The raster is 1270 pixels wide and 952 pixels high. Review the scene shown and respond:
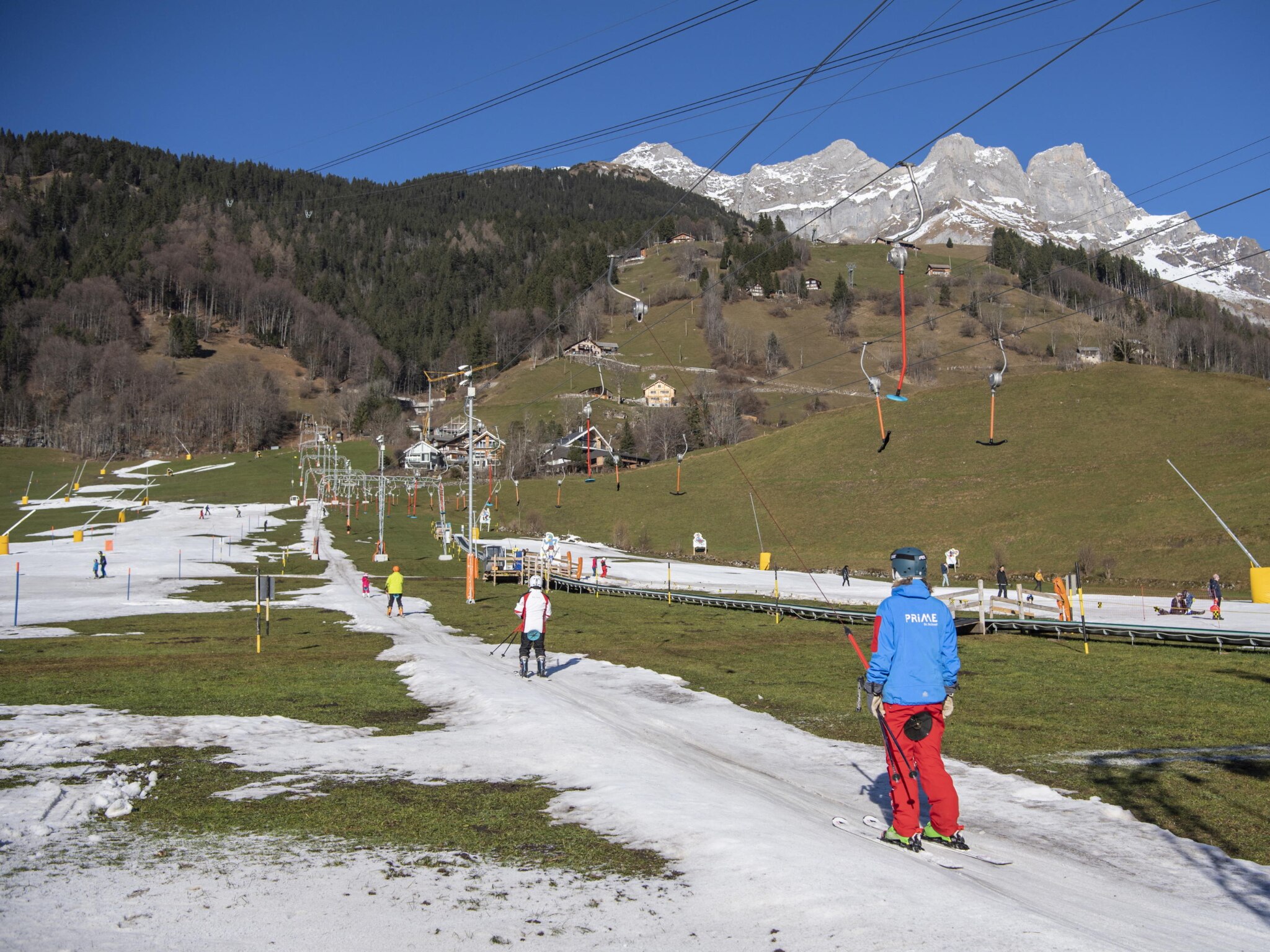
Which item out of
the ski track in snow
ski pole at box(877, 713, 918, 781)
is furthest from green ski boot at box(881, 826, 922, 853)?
ski pole at box(877, 713, 918, 781)

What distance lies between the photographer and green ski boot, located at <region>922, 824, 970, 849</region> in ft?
25.9

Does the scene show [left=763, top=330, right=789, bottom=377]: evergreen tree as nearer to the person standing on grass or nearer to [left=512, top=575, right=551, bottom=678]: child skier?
the person standing on grass

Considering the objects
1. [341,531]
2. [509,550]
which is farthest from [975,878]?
[341,531]

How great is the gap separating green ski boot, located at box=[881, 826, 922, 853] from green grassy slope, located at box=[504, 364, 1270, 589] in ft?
202

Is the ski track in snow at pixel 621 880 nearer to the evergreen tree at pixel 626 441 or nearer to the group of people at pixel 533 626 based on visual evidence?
the group of people at pixel 533 626

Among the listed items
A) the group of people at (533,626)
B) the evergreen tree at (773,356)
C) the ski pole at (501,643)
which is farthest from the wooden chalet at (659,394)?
the group of people at (533,626)

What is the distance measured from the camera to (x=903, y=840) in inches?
312

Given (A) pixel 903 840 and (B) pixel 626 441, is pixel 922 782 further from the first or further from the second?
(B) pixel 626 441

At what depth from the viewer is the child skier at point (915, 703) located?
7934 millimetres

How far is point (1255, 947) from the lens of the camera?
5.84 metres

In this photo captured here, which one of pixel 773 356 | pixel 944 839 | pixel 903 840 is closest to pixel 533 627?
pixel 903 840

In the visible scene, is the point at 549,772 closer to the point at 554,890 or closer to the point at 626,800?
the point at 626,800

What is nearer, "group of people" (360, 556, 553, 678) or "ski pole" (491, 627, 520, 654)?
"group of people" (360, 556, 553, 678)

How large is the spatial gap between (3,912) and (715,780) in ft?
22.5
